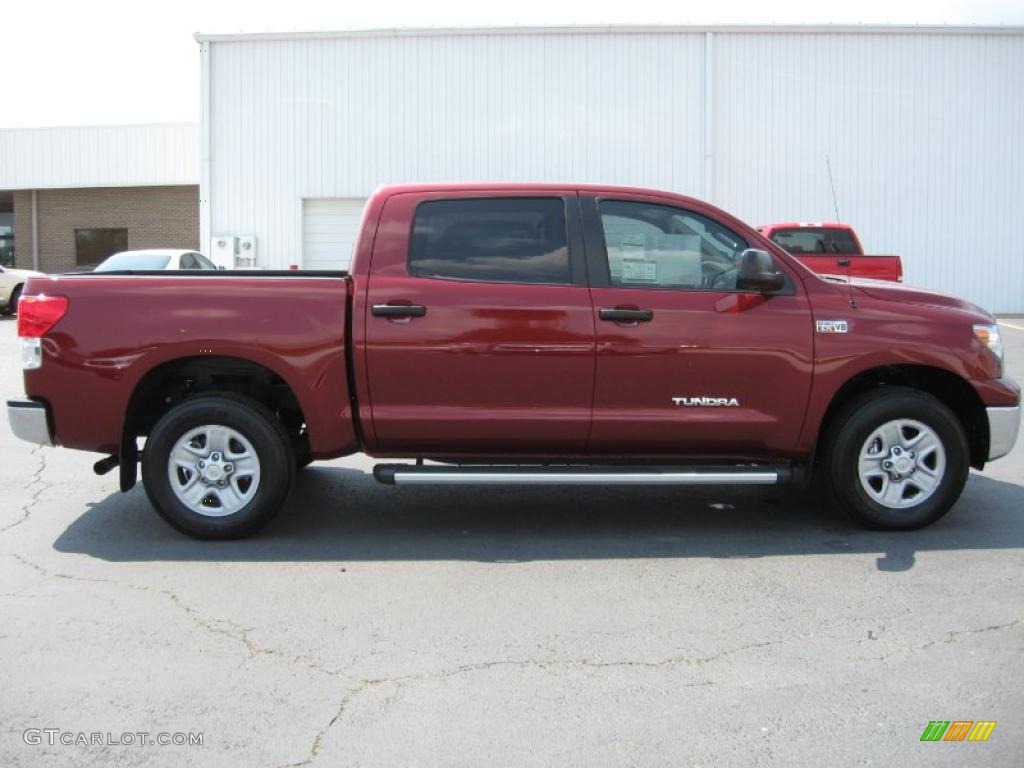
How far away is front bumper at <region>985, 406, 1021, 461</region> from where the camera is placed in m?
5.66

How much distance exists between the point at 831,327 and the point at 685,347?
82 cm

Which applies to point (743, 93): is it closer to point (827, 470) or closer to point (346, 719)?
point (827, 470)

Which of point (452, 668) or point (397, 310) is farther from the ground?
point (397, 310)

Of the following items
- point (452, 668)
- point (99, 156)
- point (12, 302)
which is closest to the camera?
point (452, 668)

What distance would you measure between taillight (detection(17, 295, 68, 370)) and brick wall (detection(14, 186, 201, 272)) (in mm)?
31566

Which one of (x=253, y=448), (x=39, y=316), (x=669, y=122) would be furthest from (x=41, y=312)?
(x=669, y=122)

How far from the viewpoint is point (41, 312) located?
18.0 feet

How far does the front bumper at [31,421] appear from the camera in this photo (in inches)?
218

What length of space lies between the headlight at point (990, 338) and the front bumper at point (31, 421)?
5.17 meters

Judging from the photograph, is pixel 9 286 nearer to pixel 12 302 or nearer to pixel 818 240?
pixel 12 302

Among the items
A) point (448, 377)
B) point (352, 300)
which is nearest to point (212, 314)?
point (352, 300)

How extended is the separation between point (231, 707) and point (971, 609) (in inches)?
126

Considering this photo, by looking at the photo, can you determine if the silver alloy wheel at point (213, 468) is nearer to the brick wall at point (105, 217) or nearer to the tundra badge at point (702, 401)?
the tundra badge at point (702, 401)

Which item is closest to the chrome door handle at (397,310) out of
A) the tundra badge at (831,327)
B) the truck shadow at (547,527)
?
the truck shadow at (547,527)
